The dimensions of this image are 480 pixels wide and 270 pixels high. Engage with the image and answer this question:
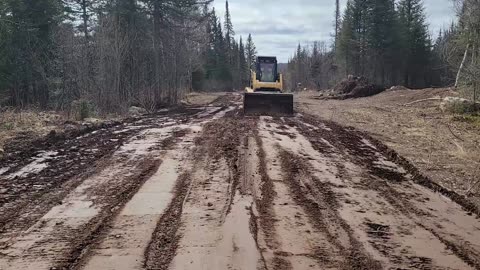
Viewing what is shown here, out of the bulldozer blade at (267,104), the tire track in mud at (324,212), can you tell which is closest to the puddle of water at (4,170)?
the tire track in mud at (324,212)

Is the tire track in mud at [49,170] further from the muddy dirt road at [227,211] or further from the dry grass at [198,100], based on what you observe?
the dry grass at [198,100]

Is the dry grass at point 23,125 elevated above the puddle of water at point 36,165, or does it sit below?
above

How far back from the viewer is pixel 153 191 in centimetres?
746

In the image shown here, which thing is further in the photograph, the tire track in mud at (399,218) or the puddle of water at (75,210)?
the puddle of water at (75,210)

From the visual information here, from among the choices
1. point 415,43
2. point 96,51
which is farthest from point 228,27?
point 96,51

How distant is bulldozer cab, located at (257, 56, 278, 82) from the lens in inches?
1038

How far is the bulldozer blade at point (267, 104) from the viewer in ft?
70.1

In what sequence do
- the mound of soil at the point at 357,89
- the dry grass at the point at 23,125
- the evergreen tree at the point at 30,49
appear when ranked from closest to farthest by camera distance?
the dry grass at the point at 23,125, the evergreen tree at the point at 30,49, the mound of soil at the point at 357,89

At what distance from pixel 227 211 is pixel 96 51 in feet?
65.5

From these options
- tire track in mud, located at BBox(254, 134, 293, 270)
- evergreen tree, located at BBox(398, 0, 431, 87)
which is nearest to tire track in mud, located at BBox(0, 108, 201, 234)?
tire track in mud, located at BBox(254, 134, 293, 270)

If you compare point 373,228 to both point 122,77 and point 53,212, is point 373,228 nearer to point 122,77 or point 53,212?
point 53,212

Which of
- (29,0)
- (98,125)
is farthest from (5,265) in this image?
(29,0)

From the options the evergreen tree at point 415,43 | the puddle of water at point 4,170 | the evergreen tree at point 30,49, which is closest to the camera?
the puddle of water at point 4,170

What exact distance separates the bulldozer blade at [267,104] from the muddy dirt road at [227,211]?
9877 millimetres
